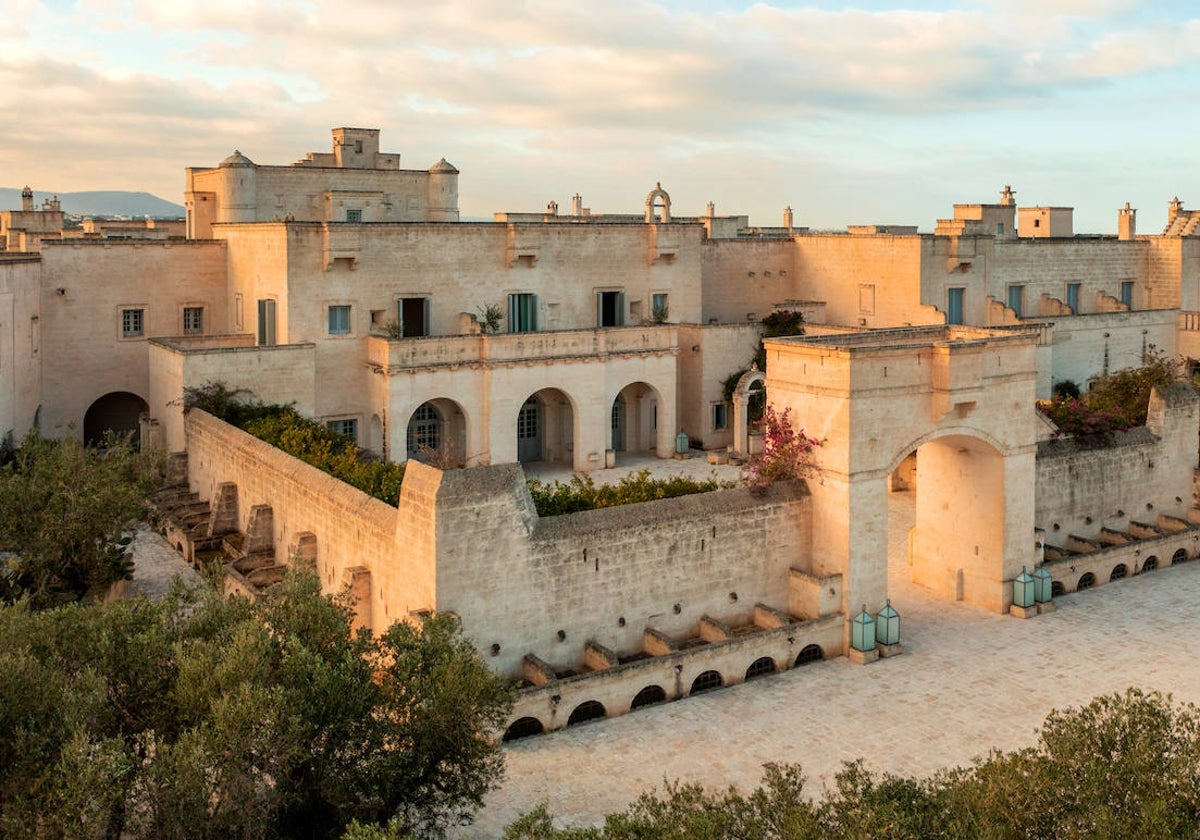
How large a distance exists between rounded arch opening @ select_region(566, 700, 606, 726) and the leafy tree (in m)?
8.36

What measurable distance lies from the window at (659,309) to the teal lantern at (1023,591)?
17547mm

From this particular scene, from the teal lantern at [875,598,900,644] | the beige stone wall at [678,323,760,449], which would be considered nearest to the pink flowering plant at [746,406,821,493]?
the teal lantern at [875,598,900,644]

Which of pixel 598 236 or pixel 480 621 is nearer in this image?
pixel 480 621

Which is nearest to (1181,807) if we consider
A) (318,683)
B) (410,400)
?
(318,683)

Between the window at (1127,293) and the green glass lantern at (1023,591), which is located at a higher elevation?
the window at (1127,293)

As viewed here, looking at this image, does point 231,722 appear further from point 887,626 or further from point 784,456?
point 887,626

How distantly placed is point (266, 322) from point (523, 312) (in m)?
7.31

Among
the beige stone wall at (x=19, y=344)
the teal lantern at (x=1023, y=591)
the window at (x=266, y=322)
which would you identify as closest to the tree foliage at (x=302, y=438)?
the window at (x=266, y=322)

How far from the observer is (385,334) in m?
32.0

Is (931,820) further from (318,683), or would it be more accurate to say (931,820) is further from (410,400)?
(410,400)

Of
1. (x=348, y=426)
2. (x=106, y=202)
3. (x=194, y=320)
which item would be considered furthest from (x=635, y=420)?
(x=106, y=202)

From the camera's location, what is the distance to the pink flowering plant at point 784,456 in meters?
20.2

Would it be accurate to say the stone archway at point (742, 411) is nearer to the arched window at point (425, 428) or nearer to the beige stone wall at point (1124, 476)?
the arched window at point (425, 428)

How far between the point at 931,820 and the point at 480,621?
8.06 metres
